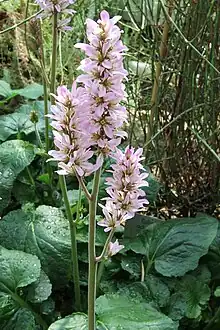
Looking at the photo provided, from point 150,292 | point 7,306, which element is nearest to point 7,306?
point 7,306

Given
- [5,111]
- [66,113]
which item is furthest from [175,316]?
[5,111]

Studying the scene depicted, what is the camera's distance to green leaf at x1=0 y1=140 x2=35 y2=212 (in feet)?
4.57

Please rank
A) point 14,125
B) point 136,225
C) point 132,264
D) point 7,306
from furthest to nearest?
point 14,125, point 136,225, point 132,264, point 7,306

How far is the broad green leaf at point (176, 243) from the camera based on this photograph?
1.31 m

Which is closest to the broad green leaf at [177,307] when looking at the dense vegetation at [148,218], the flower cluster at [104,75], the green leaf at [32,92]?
the dense vegetation at [148,218]

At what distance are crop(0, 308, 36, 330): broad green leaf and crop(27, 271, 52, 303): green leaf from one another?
0.03 metres

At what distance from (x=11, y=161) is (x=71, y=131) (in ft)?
2.25

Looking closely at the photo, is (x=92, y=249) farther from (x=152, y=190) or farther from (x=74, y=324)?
(x=152, y=190)

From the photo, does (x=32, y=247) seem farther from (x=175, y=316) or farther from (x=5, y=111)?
(x=5, y=111)

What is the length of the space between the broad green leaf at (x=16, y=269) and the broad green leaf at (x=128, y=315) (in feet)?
0.47

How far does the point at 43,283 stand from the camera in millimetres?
1220

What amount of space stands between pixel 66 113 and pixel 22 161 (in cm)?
69

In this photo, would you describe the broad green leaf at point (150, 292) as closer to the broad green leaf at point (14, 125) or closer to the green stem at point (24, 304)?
the green stem at point (24, 304)

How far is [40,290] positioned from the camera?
47.8 inches
